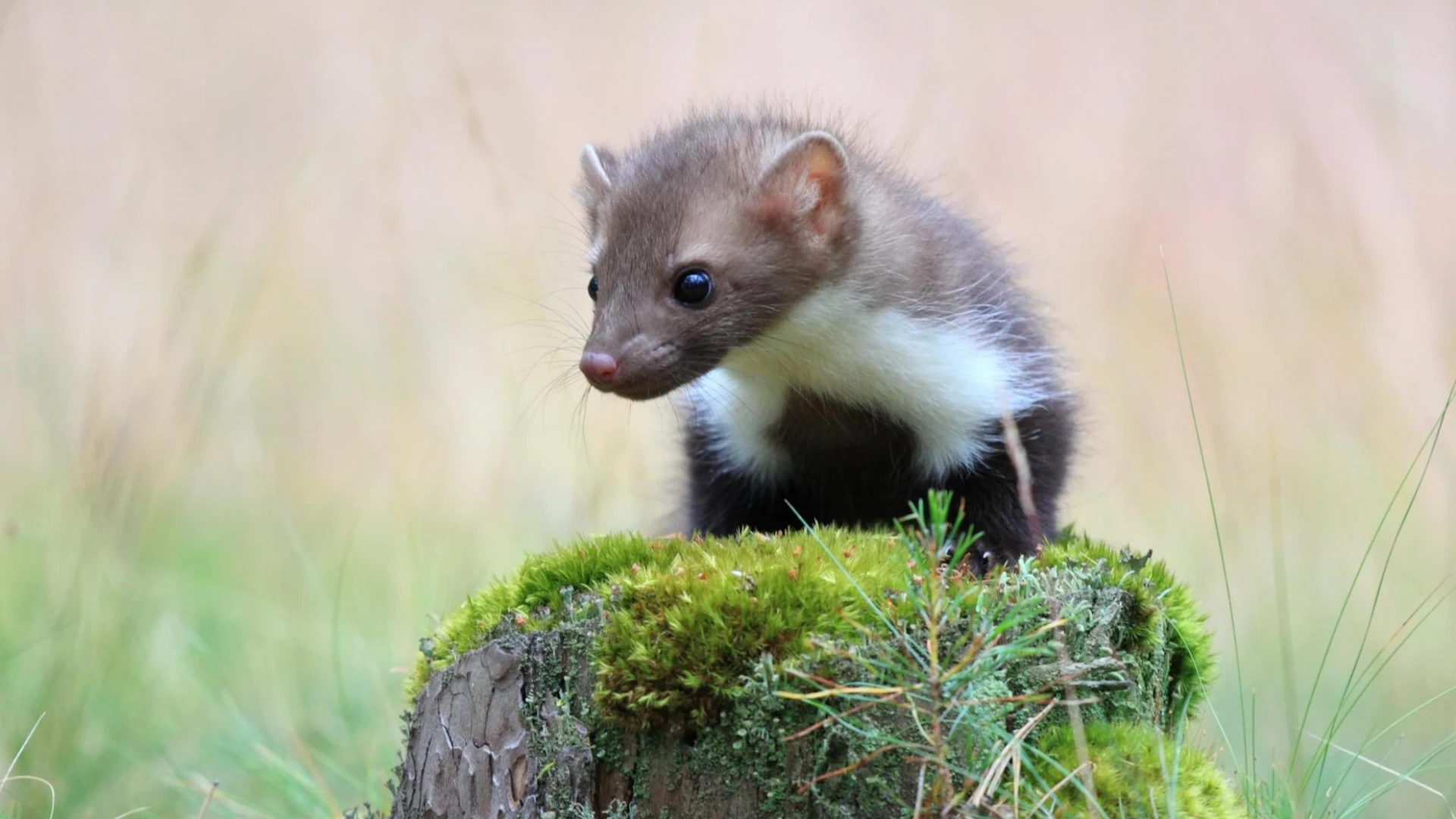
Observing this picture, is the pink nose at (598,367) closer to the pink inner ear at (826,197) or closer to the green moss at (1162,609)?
the pink inner ear at (826,197)

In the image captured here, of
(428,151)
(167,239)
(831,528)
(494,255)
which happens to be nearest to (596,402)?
(494,255)

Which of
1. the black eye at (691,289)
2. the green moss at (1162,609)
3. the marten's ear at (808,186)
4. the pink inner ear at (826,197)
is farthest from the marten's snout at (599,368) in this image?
the green moss at (1162,609)

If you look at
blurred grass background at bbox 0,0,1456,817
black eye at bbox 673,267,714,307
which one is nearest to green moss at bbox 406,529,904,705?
black eye at bbox 673,267,714,307

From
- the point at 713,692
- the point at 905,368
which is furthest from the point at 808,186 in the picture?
the point at 713,692

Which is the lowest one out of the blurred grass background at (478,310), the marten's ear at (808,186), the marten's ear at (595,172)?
the blurred grass background at (478,310)

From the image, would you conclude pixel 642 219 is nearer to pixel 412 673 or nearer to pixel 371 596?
pixel 412 673

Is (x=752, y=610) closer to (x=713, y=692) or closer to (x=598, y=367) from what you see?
(x=713, y=692)
